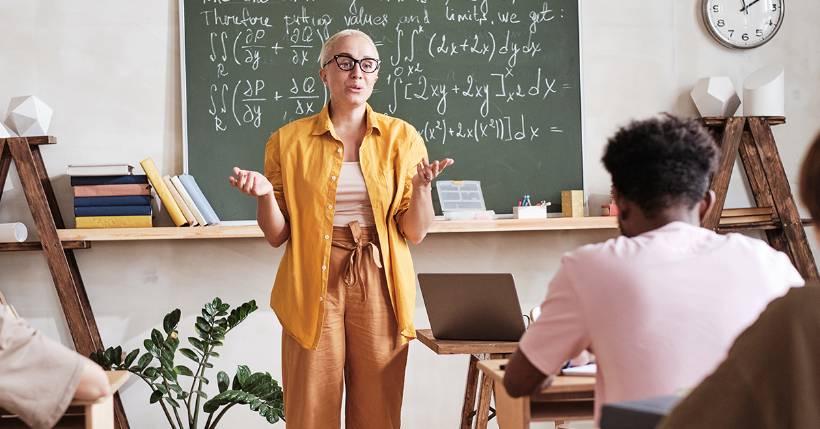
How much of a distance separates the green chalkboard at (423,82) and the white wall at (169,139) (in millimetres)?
111

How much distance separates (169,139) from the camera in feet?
12.4

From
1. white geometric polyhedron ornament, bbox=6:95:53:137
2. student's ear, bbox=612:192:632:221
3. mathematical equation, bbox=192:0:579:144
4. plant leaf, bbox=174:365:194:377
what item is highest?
mathematical equation, bbox=192:0:579:144

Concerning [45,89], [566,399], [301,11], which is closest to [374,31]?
[301,11]

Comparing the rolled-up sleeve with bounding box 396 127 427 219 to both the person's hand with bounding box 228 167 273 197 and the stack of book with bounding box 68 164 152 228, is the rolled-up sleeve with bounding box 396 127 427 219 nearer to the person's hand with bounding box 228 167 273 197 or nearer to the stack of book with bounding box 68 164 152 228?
the person's hand with bounding box 228 167 273 197

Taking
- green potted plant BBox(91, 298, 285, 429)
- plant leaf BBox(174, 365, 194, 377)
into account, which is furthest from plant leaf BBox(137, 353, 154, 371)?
plant leaf BBox(174, 365, 194, 377)

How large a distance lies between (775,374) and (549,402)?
3.81 feet

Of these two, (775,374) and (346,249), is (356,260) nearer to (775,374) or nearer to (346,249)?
(346,249)

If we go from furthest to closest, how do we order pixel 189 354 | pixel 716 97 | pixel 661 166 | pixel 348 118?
pixel 716 97, pixel 189 354, pixel 348 118, pixel 661 166

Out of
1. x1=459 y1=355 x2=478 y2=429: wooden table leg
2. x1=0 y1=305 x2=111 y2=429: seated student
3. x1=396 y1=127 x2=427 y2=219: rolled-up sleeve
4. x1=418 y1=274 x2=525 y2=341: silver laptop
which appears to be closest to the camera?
x1=0 y1=305 x2=111 y2=429: seated student

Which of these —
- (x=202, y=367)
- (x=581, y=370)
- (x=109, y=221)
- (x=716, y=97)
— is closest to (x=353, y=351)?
(x=581, y=370)

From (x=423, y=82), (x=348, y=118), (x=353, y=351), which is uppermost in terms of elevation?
(x=423, y=82)

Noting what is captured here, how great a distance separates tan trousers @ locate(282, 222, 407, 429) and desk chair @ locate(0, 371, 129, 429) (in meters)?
0.66

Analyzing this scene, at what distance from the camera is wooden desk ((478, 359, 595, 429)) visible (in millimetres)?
1916

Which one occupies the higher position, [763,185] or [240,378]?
[763,185]
